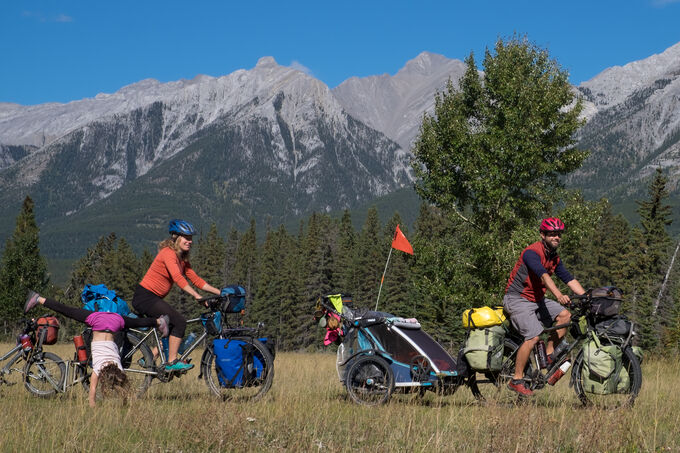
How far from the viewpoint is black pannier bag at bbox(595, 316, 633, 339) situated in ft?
27.2

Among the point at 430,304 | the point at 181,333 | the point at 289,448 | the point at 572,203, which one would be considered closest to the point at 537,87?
the point at 572,203

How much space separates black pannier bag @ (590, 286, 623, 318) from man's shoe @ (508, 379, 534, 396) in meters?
1.29

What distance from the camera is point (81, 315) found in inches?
357

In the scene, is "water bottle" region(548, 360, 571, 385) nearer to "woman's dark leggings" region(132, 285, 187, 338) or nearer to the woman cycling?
the woman cycling

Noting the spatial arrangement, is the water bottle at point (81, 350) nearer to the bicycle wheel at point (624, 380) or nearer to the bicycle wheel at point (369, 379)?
the bicycle wheel at point (369, 379)

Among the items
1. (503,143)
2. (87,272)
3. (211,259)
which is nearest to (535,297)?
(503,143)

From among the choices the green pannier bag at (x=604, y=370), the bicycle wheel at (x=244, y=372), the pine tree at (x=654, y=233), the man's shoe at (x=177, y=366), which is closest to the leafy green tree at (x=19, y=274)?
the pine tree at (x=654, y=233)

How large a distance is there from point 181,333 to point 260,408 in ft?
6.19

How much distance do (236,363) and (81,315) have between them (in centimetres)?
222

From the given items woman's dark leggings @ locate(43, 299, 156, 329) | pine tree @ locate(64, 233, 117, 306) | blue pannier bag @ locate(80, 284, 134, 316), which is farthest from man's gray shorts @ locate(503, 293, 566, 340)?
pine tree @ locate(64, 233, 117, 306)

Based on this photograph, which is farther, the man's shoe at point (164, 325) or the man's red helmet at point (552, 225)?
the man's shoe at point (164, 325)

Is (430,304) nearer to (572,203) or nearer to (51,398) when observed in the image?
(572,203)

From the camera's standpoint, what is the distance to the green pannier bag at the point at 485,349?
8.70m

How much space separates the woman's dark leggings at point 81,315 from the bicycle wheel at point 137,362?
280 mm
